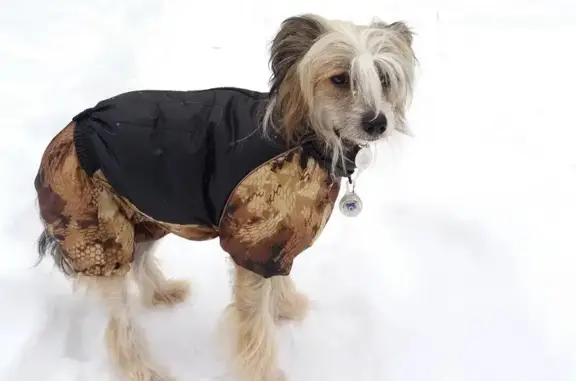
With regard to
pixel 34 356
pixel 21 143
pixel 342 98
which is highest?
pixel 342 98

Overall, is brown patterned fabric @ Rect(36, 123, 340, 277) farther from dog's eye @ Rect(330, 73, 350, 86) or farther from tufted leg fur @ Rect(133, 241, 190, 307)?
tufted leg fur @ Rect(133, 241, 190, 307)

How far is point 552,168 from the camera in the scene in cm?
368

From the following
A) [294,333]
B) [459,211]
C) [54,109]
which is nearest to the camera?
[294,333]

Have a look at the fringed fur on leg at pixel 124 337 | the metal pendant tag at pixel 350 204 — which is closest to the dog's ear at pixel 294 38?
the metal pendant tag at pixel 350 204

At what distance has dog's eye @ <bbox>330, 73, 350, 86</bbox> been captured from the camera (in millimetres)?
1884

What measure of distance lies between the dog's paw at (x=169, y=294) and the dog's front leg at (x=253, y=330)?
505 mm

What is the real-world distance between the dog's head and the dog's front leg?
0.63m

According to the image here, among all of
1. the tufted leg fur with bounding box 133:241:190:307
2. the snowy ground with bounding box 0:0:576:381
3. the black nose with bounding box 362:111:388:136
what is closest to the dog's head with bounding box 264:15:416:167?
the black nose with bounding box 362:111:388:136

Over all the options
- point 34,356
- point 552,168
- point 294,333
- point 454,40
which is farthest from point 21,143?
point 454,40

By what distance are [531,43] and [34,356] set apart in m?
4.43

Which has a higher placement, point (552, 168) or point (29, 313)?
point (29, 313)

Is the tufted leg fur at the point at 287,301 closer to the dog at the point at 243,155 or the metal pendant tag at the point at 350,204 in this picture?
the dog at the point at 243,155

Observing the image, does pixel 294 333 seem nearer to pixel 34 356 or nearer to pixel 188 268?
pixel 188 268

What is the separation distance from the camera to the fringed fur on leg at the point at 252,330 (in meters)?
2.32
